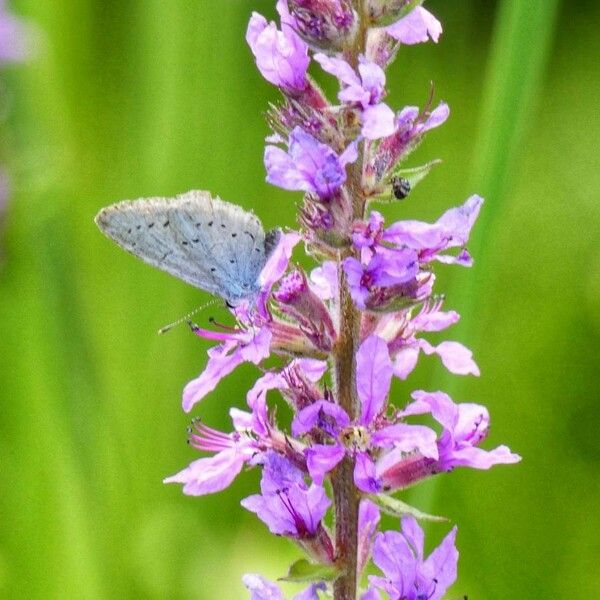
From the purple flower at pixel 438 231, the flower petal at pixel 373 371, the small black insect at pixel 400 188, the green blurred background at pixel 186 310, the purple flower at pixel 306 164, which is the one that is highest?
the purple flower at pixel 306 164

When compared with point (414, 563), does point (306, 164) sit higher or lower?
higher

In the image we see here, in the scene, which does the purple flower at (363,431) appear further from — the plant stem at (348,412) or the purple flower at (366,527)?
the purple flower at (366,527)

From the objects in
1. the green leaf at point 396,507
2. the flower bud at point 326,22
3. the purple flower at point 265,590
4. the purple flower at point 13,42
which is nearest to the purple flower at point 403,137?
the flower bud at point 326,22

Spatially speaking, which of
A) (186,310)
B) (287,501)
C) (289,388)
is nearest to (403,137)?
(289,388)

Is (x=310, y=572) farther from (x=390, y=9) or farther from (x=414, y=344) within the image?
(x=390, y=9)

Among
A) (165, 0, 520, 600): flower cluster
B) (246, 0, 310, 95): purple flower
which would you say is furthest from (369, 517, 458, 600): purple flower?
(246, 0, 310, 95): purple flower

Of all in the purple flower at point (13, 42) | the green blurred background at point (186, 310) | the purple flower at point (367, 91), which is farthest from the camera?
the purple flower at point (13, 42)

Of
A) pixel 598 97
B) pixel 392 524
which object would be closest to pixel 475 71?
pixel 598 97
